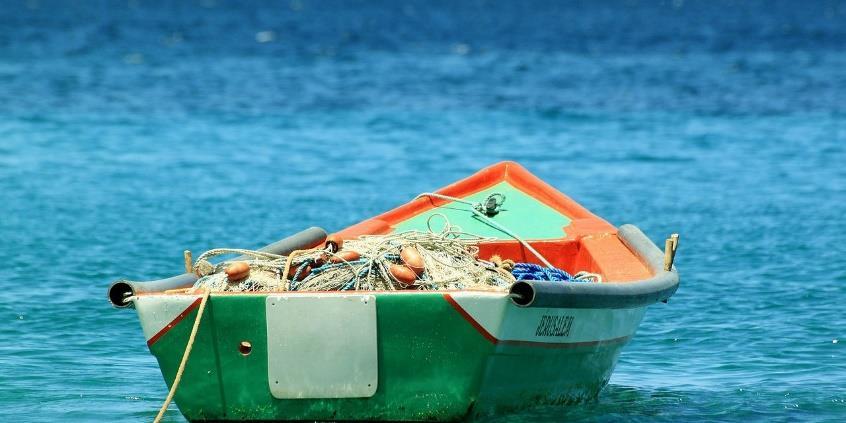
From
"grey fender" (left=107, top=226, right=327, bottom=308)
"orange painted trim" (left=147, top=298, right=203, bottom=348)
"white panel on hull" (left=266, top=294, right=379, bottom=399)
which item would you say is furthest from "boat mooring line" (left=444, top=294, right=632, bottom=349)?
"grey fender" (left=107, top=226, right=327, bottom=308)

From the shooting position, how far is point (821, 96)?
91.1 feet

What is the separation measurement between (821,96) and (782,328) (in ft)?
63.7

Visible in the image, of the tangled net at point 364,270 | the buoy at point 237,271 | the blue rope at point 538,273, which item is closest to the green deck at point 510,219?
the blue rope at point 538,273

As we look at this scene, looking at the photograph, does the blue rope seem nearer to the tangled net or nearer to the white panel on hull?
the tangled net

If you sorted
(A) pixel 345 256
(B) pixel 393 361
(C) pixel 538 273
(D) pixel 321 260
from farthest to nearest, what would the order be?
(C) pixel 538 273 < (D) pixel 321 260 < (A) pixel 345 256 < (B) pixel 393 361

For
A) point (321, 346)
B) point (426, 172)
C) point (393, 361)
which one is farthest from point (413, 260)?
point (426, 172)

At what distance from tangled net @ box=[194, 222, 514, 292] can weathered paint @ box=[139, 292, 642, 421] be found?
13.1 inches

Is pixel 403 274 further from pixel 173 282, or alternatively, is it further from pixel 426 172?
pixel 426 172

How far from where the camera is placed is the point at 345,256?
21.7ft

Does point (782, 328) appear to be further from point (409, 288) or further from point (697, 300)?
point (409, 288)

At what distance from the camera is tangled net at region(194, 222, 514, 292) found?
642 centimetres

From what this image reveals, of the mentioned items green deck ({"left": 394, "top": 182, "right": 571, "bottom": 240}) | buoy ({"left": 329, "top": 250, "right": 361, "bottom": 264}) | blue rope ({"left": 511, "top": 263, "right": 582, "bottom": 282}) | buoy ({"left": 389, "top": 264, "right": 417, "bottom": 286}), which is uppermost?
buoy ({"left": 389, "top": 264, "right": 417, "bottom": 286})

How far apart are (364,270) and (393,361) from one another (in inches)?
23.1

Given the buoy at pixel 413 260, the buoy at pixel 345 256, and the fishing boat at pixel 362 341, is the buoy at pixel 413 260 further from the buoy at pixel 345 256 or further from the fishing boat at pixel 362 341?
the buoy at pixel 345 256
